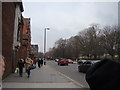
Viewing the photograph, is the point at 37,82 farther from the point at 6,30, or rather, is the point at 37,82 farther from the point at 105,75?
the point at 105,75

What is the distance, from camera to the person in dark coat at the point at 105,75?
186cm

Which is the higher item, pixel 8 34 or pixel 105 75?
pixel 8 34

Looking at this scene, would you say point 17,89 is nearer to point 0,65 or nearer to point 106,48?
point 0,65

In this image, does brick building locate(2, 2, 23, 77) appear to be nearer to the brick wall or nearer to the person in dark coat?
the brick wall

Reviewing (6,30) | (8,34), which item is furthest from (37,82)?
(8,34)

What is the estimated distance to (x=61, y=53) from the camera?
107 meters

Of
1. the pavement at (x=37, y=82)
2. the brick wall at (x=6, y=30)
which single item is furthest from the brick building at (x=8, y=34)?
the pavement at (x=37, y=82)

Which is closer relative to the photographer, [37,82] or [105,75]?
[105,75]

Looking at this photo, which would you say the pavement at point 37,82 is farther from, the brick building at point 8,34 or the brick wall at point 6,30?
the brick wall at point 6,30

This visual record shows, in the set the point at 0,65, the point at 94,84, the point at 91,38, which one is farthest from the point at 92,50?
the point at 94,84

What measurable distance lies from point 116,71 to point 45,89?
776cm

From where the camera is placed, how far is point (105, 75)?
75.6 inches

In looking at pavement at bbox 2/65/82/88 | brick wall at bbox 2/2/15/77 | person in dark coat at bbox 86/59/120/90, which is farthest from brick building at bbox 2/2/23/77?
person in dark coat at bbox 86/59/120/90

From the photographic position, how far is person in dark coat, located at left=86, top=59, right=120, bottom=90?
1856 mm
